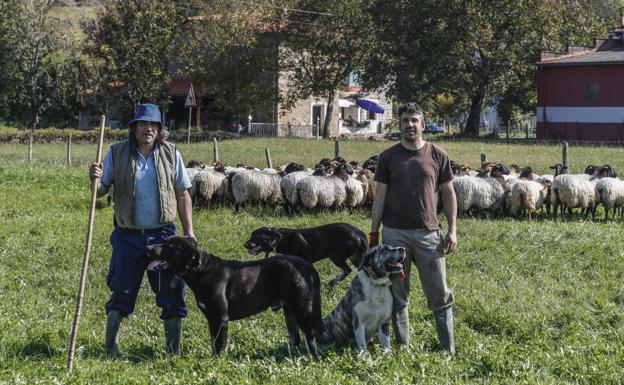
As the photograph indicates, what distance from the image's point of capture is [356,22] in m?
46.5

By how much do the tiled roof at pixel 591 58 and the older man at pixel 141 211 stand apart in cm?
3967

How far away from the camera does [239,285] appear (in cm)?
686

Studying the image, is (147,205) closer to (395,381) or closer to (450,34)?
(395,381)

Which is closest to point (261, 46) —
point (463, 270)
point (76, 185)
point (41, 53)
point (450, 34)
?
point (450, 34)

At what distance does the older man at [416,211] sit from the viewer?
6.82 m

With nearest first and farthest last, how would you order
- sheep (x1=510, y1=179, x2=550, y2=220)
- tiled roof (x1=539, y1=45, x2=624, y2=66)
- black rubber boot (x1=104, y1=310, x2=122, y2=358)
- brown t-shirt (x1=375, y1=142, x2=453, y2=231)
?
1. brown t-shirt (x1=375, y1=142, x2=453, y2=231)
2. black rubber boot (x1=104, y1=310, x2=122, y2=358)
3. sheep (x1=510, y1=179, x2=550, y2=220)
4. tiled roof (x1=539, y1=45, x2=624, y2=66)

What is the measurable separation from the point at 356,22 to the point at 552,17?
9.86 m

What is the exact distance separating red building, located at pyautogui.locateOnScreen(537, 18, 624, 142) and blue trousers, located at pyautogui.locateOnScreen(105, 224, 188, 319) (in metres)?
39.3

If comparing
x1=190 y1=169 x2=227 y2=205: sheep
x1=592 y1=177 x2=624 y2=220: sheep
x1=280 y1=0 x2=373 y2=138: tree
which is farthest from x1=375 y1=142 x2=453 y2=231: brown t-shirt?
x1=280 y1=0 x2=373 y2=138: tree

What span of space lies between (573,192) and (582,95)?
102 ft

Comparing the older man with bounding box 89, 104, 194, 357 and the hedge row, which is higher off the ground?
the hedge row

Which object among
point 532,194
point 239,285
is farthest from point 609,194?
point 239,285

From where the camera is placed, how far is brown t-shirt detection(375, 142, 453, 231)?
22.4ft

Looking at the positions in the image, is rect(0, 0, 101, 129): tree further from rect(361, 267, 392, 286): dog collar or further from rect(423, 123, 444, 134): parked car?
rect(361, 267, 392, 286): dog collar
